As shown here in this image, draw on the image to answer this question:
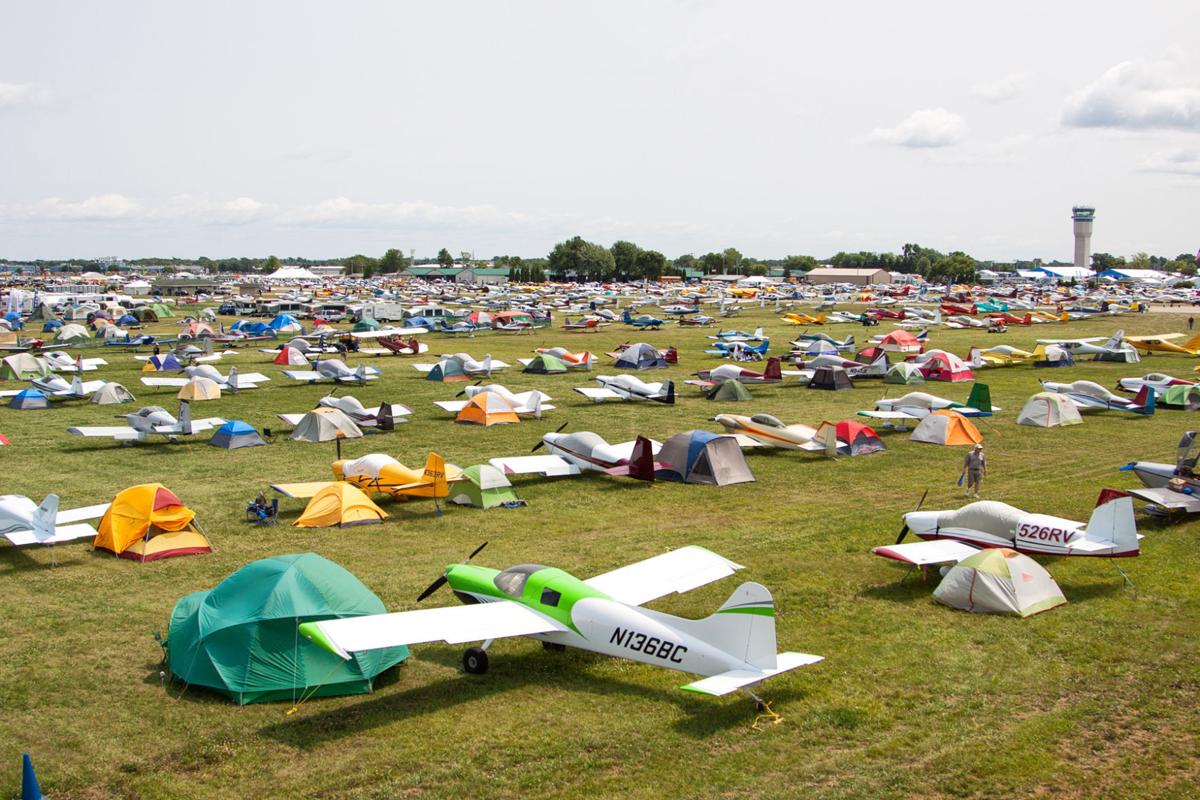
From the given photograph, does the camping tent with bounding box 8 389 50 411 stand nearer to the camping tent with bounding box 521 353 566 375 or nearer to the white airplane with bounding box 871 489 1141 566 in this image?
the camping tent with bounding box 521 353 566 375

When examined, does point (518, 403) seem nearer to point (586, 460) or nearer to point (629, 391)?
point (629, 391)

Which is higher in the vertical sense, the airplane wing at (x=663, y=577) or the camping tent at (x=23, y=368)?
the camping tent at (x=23, y=368)

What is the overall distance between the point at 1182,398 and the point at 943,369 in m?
10.2

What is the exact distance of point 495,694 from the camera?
11.5 metres

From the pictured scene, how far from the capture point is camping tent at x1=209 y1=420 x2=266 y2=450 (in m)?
27.5

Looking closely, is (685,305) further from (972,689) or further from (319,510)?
(972,689)

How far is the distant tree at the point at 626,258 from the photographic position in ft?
573

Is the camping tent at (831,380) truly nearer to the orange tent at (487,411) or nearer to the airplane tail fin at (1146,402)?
the airplane tail fin at (1146,402)

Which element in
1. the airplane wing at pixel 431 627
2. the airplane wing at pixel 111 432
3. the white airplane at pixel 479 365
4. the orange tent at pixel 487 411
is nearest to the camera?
the airplane wing at pixel 431 627

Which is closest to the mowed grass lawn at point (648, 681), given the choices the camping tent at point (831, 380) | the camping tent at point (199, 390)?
the camping tent at point (199, 390)

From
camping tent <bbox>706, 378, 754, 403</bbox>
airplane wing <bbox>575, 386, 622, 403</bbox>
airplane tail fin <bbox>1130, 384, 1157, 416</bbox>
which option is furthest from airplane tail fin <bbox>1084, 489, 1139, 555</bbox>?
airplane wing <bbox>575, 386, 622, 403</bbox>

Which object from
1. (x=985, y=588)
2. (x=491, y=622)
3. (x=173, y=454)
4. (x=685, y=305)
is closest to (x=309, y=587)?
(x=491, y=622)

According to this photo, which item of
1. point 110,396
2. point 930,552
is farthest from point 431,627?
point 110,396

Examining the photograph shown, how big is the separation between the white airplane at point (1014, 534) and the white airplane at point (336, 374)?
29868mm
